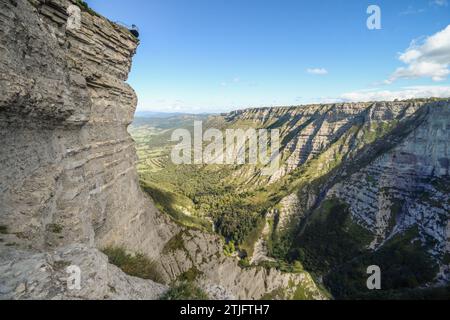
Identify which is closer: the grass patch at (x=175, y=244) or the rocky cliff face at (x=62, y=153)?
the rocky cliff face at (x=62, y=153)

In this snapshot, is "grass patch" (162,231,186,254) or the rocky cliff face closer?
the rocky cliff face

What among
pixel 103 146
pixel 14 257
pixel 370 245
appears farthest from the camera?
pixel 370 245

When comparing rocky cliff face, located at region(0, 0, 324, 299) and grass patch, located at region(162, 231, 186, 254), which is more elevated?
rocky cliff face, located at region(0, 0, 324, 299)

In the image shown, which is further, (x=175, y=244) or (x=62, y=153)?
(x=175, y=244)

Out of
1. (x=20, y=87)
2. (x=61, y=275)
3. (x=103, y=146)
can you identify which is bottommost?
(x=61, y=275)

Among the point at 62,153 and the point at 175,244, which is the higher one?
the point at 62,153

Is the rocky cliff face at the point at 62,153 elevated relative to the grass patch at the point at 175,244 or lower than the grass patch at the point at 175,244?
elevated

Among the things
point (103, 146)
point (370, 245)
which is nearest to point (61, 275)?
point (103, 146)
